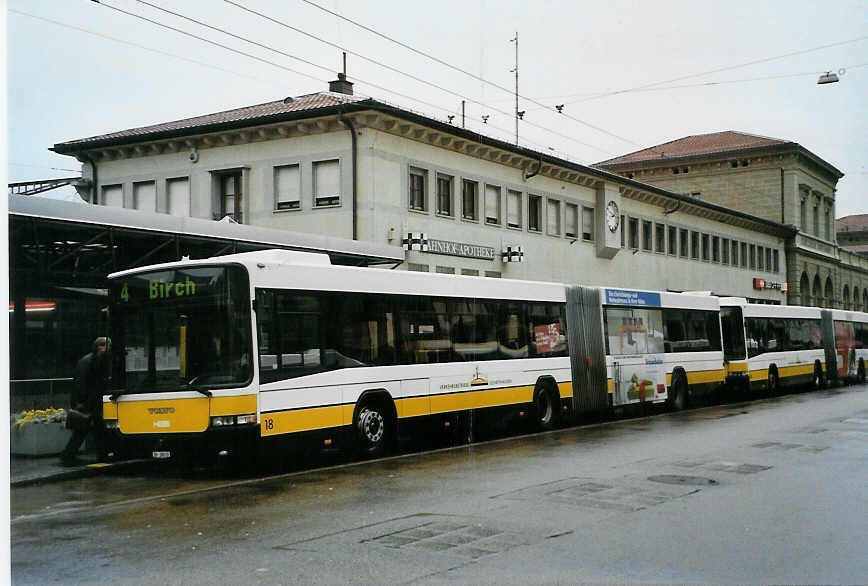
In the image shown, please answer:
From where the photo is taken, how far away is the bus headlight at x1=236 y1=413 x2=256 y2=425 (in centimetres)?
1340

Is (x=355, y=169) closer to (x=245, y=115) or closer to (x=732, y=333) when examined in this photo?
(x=245, y=115)

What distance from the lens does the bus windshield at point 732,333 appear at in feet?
101

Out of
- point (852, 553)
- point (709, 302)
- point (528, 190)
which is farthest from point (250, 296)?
point (528, 190)

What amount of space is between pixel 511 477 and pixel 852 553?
5494 millimetres

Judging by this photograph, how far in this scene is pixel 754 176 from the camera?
5988 centimetres

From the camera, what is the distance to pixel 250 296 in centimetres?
1384

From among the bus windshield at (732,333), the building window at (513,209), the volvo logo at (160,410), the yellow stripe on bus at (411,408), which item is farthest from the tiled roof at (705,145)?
the volvo logo at (160,410)

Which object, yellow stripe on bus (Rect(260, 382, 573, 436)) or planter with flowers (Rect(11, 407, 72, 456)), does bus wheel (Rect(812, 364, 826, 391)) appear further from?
planter with flowers (Rect(11, 407, 72, 456))

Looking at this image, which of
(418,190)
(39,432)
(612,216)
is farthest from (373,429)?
(612,216)

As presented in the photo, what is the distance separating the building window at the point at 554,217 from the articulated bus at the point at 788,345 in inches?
353

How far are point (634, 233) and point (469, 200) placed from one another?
14324 mm

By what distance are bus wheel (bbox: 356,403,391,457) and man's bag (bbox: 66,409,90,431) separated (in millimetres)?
4056

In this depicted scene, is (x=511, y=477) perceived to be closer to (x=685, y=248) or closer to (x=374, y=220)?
(x=374, y=220)

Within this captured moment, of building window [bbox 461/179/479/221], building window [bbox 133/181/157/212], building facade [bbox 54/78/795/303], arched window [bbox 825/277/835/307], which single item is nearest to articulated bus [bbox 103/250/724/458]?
building facade [bbox 54/78/795/303]
